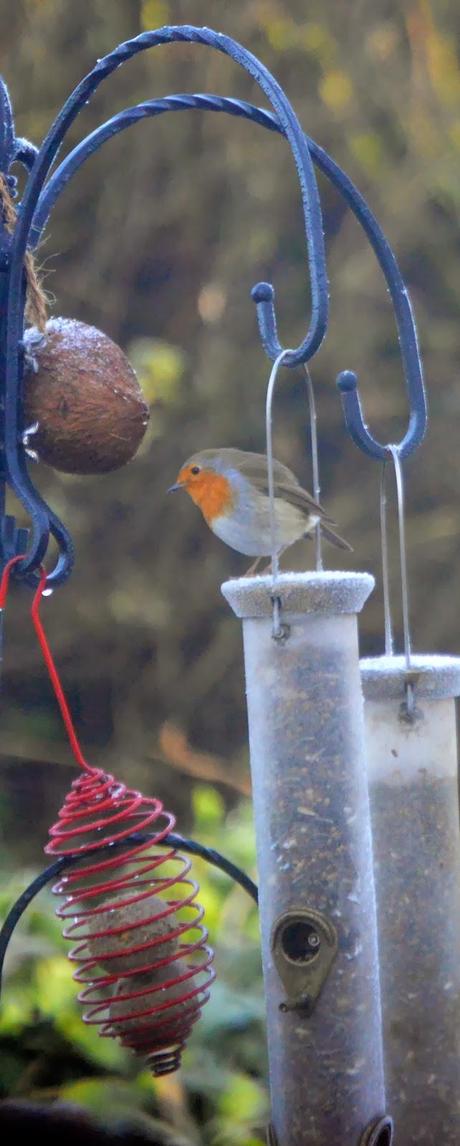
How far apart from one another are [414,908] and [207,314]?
2896 mm

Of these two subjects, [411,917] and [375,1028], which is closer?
[375,1028]

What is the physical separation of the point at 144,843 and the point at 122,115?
2.92ft

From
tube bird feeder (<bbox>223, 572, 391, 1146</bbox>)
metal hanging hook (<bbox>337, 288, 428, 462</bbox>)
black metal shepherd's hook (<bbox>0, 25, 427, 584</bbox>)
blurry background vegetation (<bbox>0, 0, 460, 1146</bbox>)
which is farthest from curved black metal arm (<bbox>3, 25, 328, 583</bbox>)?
blurry background vegetation (<bbox>0, 0, 460, 1146</bbox>)

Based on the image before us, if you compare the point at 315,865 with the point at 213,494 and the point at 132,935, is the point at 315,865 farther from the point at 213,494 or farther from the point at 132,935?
the point at 213,494

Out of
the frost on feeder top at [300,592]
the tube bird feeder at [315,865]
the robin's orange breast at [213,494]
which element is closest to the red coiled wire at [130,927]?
the tube bird feeder at [315,865]

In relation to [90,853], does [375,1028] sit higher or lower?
lower

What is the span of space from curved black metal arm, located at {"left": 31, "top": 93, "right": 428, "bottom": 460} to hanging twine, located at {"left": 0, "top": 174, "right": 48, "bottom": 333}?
31 mm

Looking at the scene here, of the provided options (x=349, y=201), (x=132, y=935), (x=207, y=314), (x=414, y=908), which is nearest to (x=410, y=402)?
(x=349, y=201)

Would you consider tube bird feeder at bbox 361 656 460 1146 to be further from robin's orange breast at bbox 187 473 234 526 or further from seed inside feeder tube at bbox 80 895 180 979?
robin's orange breast at bbox 187 473 234 526

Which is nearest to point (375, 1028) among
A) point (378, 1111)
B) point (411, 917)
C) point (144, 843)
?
point (378, 1111)

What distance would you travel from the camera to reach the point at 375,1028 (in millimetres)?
1715

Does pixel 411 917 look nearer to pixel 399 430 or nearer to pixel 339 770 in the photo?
pixel 339 770

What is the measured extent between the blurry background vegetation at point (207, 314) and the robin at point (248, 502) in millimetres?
1351

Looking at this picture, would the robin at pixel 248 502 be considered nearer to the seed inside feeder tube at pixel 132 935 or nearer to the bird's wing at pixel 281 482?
the bird's wing at pixel 281 482
